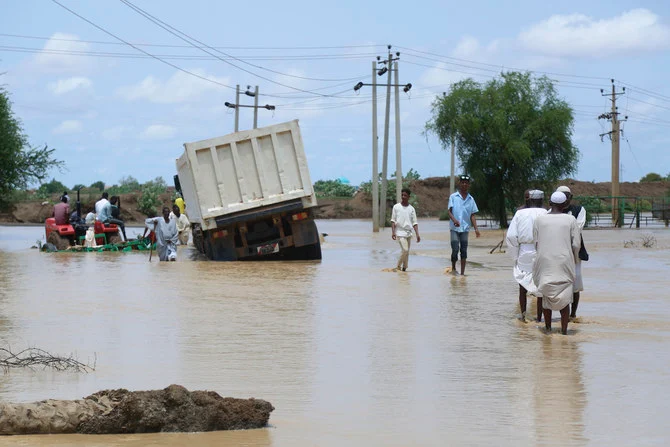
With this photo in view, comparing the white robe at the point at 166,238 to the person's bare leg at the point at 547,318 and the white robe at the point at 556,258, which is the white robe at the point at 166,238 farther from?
the white robe at the point at 556,258

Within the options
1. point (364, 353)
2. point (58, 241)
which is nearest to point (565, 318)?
point (364, 353)

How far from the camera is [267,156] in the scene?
23.6 metres

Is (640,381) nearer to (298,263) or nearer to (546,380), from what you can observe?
(546,380)

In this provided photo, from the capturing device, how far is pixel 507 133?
1946 inches

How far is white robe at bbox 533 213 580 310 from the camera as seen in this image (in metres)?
11.2

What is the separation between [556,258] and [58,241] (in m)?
20.6

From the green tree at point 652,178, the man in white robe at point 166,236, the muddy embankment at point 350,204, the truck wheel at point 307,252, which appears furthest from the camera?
the green tree at point 652,178

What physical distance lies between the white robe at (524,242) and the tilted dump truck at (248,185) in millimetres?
11018

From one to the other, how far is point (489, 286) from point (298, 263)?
7264mm

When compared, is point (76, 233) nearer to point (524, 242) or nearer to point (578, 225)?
point (524, 242)

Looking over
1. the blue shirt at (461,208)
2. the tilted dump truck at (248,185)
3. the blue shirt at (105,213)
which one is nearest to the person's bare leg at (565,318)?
the blue shirt at (461,208)

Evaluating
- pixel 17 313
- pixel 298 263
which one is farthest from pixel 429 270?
pixel 17 313

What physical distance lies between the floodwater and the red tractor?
28.4 ft

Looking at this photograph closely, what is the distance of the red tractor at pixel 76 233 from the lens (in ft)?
93.8
